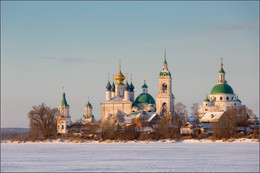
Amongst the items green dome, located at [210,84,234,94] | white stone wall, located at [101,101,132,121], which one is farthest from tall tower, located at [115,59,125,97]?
green dome, located at [210,84,234,94]

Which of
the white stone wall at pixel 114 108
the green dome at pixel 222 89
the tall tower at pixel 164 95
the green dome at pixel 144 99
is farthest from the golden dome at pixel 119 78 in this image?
the green dome at pixel 222 89

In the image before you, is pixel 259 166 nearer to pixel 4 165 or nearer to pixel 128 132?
pixel 4 165

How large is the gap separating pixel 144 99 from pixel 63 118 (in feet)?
40.0

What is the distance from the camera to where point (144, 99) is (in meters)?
84.3

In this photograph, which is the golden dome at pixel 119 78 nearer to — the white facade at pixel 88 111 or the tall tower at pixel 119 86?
the tall tower at pixel 119 86

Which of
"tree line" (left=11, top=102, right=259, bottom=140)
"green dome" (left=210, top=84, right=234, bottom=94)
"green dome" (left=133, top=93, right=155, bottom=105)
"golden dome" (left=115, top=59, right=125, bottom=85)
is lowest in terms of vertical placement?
"tree line" (left=11, top=102, right=259, bottom=140)

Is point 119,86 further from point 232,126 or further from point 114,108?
point 232,126

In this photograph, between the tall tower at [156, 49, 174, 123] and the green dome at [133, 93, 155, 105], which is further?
the green dome at [133, 93, 155, 105]

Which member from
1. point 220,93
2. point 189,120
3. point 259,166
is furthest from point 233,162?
point 220,93

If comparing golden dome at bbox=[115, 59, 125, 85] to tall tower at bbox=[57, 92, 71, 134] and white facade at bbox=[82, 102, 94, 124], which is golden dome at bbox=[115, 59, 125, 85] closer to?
tall tower at bbox=[57, 92, 71, 134]

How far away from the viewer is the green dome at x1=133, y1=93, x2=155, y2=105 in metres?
84.1

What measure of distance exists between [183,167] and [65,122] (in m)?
62.8

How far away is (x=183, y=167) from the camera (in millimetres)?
24938

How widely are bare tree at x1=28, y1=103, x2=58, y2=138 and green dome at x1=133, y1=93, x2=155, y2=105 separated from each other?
53.5 feet
